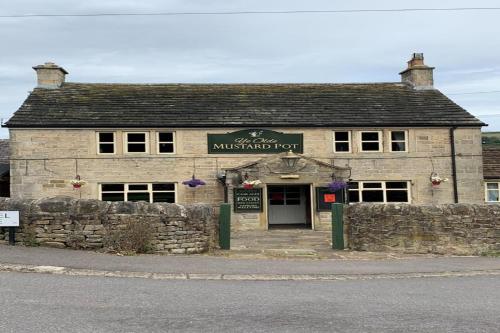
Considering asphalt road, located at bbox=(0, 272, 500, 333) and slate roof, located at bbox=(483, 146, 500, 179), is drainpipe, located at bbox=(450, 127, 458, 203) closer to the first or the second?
slate roof, located at bbox=(483, 146, 500, 179)

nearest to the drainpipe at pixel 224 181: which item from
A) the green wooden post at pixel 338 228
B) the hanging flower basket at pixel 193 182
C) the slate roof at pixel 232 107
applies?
the hanging flower basket at pixel 193 182

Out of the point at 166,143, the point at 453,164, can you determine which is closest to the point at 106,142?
the point at 166,143

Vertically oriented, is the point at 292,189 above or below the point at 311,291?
above

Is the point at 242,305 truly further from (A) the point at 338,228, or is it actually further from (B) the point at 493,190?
(B) the point at 493,190

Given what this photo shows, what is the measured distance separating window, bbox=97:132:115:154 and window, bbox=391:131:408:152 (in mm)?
13103

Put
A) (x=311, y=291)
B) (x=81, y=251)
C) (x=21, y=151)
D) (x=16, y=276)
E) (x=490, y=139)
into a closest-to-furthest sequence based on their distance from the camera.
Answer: (x=311, y=291) < (x=16, y=276) < (x=81, y=251) < (x=21, y=151) < (x=490, y=139)

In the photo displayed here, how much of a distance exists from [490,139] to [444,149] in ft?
264

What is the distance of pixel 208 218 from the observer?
1335cm

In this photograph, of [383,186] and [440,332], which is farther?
[383,186]

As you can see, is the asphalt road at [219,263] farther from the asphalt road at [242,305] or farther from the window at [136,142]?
the window at [136,142]

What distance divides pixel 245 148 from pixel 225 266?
12.9 m

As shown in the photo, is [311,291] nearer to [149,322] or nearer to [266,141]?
[149,322]

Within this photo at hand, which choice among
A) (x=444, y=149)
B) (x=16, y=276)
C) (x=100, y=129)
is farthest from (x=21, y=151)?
(x=444, y=149)

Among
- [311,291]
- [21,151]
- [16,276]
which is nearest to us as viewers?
[311,291]
